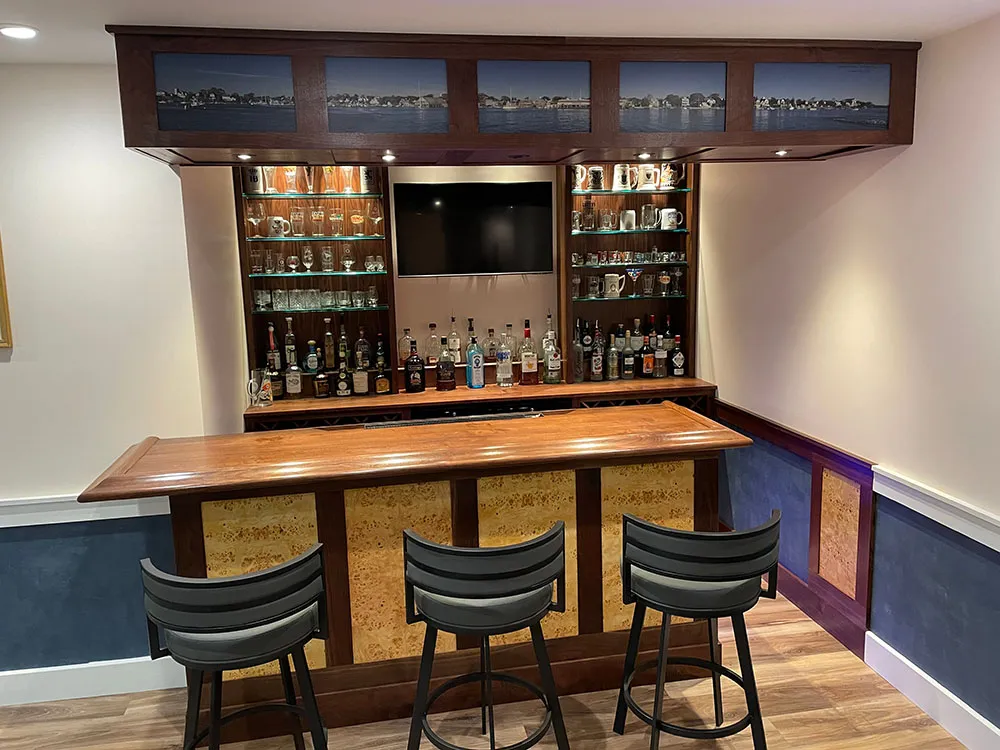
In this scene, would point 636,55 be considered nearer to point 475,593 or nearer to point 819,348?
point 819,348

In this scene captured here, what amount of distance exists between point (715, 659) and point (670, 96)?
82.1 inches

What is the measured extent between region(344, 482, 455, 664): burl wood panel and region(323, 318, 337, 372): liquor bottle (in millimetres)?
1906

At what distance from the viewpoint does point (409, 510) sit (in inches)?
99.7

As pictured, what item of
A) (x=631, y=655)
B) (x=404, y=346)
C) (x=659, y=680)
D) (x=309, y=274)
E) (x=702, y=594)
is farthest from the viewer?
(x=404, y=346)

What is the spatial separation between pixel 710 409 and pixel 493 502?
216cm

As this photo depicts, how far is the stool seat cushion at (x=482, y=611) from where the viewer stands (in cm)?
202

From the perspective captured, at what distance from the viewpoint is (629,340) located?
178 inches

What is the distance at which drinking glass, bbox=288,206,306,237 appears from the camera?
4.07 metres

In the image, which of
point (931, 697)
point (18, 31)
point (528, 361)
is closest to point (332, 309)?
point (528, 361)

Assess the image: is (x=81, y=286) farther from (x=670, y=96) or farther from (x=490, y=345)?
(x=490, y=345)

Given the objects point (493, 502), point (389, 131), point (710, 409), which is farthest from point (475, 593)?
point (710, 409)

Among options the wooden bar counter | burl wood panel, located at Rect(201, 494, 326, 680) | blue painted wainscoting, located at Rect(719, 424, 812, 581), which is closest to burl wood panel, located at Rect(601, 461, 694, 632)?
the wooden bar counter

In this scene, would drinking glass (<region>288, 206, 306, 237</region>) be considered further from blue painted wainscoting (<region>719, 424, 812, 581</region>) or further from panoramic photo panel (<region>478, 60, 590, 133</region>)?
blue painted wainscoting (<region>719, 424, 812, 581</region>)

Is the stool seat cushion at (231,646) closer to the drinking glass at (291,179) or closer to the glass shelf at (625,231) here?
the drinking glass at (291,179)
